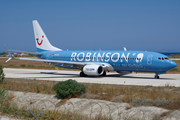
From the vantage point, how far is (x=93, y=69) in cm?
3428

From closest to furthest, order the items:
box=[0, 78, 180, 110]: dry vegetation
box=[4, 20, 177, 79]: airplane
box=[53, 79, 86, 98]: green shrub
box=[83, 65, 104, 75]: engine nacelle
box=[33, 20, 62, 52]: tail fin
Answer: box=[0, 78, 180, 110]: dry vegetation, box=[53, 79, 86, 98]: green shrub, box=[4, 20, 177, 79]: airplane, box=[83, 65, 104, 75]: engine nacelle, box=[33, 20, 62, 52]: tail fin

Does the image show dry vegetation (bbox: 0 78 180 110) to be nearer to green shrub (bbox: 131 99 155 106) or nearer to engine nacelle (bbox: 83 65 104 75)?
green shrub (bbox: 131 99 155 106)

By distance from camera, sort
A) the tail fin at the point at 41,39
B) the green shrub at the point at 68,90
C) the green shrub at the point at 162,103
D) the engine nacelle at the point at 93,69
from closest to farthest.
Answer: the green shrub at the point at 162,103 < the green shrub at the point at 68,90 < the engine nacelle at the point at 93,69 < the tail fin at the point at 41,39

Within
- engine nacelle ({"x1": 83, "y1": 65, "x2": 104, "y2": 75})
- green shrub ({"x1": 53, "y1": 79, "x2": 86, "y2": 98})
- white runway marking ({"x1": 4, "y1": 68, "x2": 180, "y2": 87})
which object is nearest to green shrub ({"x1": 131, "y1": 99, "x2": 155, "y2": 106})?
green shrub ({"x1": 53, "y1": 79, "x2": 86, "y2": 98})

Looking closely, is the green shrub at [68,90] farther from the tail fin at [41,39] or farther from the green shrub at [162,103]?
the tail fin at [41,39]

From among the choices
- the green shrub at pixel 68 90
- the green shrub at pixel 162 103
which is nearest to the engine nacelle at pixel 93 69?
the green shrub at pixel 68 90

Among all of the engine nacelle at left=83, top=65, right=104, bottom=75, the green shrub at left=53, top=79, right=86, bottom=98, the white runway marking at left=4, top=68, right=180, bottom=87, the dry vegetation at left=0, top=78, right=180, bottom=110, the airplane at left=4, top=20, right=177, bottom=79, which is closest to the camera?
the dry vegetation at left=0, top=78, right=180, bottom=110

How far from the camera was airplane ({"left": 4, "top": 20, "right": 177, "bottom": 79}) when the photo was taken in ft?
105

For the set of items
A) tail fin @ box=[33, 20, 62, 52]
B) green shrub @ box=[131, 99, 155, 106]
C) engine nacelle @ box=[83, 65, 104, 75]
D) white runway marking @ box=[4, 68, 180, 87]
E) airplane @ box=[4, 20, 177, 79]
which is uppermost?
tail fin @ box=[33, 20, 62, 52]

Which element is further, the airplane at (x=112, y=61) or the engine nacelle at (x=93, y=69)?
the engine nacelle at (x=93, y=69)

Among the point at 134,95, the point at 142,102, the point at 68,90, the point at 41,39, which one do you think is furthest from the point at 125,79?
the point at 41,39

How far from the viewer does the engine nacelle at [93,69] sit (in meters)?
34.1

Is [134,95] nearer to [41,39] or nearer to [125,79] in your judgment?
[125,79]

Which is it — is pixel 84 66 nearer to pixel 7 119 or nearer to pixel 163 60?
pixel 163 60
